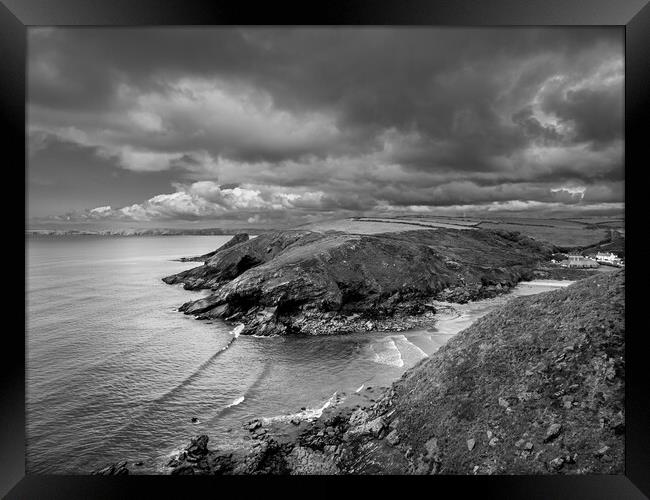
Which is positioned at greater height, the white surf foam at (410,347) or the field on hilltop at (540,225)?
the field on hilltop at (540,225)

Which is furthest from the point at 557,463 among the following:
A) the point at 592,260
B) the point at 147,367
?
the point at 147,367

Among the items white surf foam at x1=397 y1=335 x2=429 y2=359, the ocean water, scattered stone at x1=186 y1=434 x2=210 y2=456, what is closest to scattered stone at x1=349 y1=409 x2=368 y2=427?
the ocean water

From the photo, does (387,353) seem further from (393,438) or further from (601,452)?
(601,452)

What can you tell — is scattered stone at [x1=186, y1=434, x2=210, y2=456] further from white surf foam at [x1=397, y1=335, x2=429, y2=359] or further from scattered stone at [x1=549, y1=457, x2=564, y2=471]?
white surf foam at [x1=397, y1=335, x2=429, y2=359]

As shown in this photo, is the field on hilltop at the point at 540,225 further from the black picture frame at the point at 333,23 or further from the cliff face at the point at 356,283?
the black picture frame at the point at 333,23

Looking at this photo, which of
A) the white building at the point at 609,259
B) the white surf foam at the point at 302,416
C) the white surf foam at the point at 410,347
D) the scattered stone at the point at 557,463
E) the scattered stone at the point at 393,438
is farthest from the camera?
the white surf foam at the point at 410,347

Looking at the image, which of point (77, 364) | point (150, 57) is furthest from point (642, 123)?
point (77, 364)

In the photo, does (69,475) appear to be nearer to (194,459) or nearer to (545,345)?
(194,459)

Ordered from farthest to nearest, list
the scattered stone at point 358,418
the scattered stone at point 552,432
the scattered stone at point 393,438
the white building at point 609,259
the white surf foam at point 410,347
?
the white surf foam at point 410,347 < the scattered stone at point 358,418 < the white building at point 609,259 < the scattered stone at point 393,438 < the scattered stone at point 552,432

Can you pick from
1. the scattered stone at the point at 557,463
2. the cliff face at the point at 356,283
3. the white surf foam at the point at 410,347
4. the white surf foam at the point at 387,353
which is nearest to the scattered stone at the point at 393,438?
the scattered stone at the point at 557,463
